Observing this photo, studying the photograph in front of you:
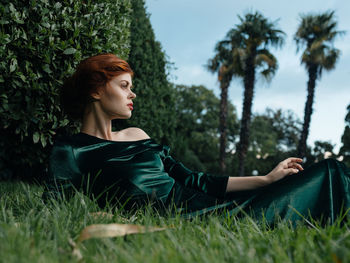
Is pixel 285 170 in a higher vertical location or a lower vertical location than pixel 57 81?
lower

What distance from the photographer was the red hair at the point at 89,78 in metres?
2.84

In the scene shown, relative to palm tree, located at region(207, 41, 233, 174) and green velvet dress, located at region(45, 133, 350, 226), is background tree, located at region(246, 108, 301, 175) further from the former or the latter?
green velvet dress, located at region(45, 133, 350, 226)

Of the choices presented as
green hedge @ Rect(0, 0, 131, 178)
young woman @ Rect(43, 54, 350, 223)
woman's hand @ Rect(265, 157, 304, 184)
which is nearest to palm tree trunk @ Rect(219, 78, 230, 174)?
green hedge @ Rect(0, 0, 131, 178)

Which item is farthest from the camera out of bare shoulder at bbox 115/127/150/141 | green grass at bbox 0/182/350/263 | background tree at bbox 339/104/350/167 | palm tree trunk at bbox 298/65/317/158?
palm tree trunk at bbox 298/65/317/158

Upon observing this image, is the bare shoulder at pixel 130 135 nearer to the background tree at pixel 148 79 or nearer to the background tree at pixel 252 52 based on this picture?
the background tree at pixel 148 79

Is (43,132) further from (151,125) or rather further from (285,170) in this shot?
(151,125)

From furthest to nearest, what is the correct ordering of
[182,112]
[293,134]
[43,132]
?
[293,134], [182,112], [43,132]

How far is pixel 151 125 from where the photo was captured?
9227 millimetres

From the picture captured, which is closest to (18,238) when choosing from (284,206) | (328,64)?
(284,206)

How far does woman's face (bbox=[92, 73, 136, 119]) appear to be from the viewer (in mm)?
2846

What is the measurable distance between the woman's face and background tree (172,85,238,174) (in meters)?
26.1

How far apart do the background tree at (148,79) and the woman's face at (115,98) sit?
16.9 feet

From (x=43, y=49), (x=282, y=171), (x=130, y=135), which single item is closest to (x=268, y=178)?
(x=282, y=171)

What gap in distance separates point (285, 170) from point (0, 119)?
335 centimetres
